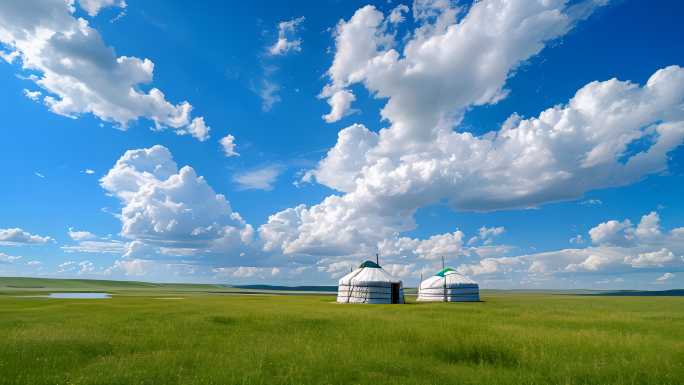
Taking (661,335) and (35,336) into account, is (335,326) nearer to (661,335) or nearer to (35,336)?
A: (35,336)

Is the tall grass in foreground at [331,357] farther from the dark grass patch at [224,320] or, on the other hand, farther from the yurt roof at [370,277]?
the yurt roof at [370,277]

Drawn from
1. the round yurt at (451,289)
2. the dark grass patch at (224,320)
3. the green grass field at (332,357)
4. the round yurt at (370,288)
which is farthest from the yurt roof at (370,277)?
the green grass field at (332,357)

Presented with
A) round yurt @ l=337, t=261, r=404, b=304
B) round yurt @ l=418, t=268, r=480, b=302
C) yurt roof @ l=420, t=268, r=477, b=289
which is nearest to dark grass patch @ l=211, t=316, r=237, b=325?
round yurt @ l=337, t=261, r=404, b=304

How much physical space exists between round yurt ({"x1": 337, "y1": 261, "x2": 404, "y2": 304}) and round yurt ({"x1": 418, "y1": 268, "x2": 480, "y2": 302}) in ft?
21.3

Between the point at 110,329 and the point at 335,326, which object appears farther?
the point at 335,326

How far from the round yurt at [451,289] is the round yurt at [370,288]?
6504mm

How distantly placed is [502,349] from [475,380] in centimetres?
382

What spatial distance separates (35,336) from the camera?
1406cm

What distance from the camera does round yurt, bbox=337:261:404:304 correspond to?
42403mm

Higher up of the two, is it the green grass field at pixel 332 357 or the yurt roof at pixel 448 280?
the yurt roof at pixel 448 280

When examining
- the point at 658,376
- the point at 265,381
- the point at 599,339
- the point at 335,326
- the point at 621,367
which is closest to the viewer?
the point at 265,381

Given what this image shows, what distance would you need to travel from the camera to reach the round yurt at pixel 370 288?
42.4 m

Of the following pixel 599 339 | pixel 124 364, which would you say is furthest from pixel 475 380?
pixel 124 364

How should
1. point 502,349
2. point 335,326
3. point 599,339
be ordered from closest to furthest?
point 502,349 < point 599,339 < point 335,326
